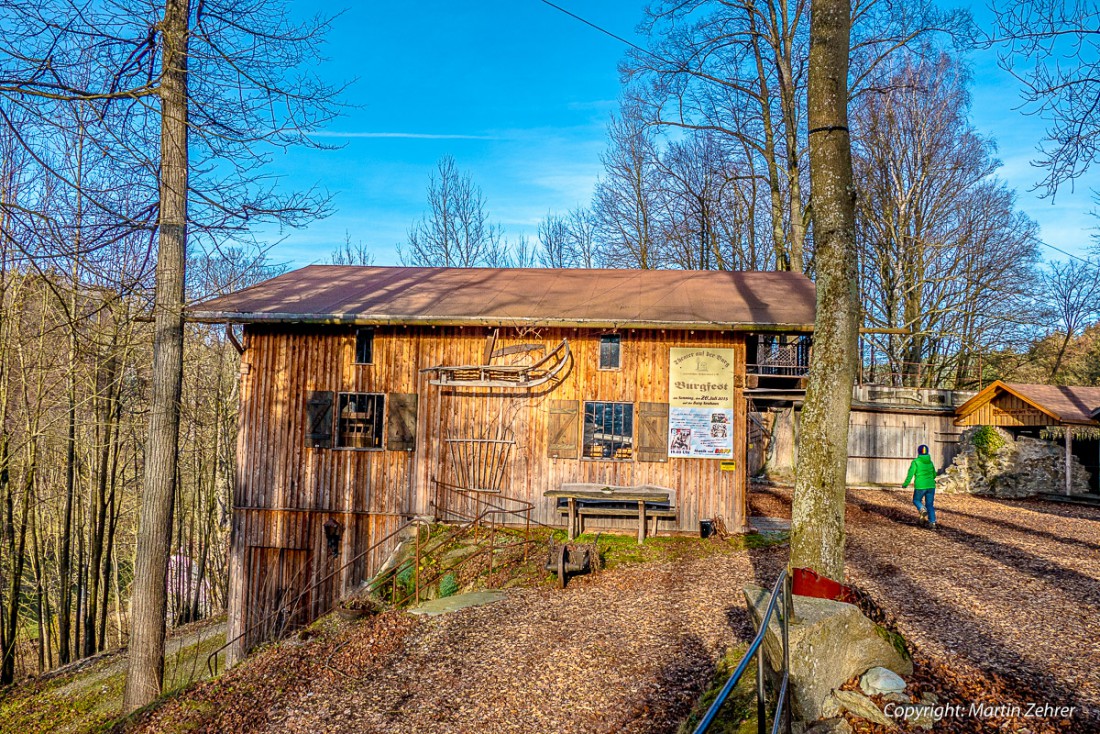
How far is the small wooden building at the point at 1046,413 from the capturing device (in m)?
18.9

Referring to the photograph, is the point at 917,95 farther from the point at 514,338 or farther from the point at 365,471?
the point at 365,471

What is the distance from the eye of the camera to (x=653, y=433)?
41.9 feet

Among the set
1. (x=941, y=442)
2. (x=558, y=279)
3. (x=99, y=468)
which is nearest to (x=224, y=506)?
(x=99, y=468)

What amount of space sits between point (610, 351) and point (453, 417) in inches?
133

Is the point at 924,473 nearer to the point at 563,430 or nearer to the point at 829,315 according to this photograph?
the point at 563,430

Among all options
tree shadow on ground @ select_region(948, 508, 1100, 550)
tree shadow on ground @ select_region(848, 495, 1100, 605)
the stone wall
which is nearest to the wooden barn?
tree shadow on ground @ select_region(848, 495, 1100, 605)

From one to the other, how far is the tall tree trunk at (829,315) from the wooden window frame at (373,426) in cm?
872

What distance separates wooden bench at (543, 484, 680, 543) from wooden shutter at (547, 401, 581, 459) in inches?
25.8

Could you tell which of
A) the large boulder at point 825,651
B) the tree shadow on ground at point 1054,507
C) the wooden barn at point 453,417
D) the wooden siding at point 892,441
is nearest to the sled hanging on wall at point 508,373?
the wooden barn at point 453,417

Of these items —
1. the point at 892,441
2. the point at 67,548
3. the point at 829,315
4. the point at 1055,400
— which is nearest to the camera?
the point at 829,315

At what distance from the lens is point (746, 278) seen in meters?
15.6

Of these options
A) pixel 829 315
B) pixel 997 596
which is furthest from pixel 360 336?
pixel 997 596

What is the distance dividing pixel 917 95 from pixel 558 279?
1949cm

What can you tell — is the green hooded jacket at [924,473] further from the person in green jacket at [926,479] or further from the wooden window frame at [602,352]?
the wooden window frame at [602,352]
